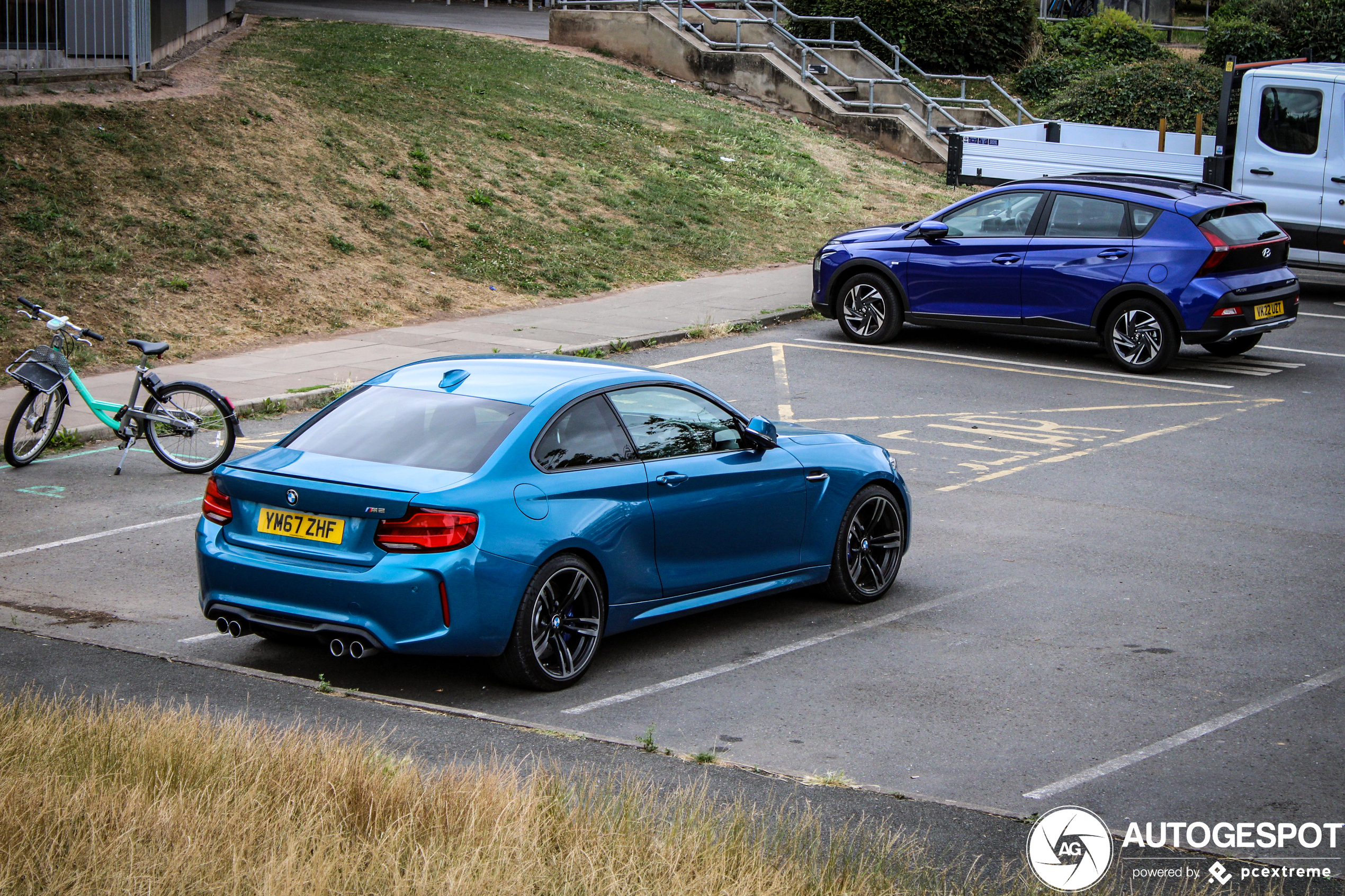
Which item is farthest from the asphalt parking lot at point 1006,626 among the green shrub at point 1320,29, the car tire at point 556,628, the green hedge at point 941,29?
the green shrub at point 1320,29

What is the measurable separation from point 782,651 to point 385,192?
48.7ft

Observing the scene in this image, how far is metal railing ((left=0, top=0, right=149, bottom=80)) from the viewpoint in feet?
63.8

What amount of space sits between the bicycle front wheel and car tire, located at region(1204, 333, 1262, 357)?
1028 cm

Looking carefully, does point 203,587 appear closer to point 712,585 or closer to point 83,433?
point 712,585

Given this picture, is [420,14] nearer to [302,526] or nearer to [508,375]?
[508,375]

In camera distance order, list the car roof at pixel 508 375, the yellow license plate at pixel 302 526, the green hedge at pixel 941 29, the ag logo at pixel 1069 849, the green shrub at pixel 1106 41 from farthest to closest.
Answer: the green shrub at pixel 1106 41, the green hedge at pixel 941 29, the car roof at pixel 508 375, the yellow license plate at pixel 302 526, the ag logo at pixel 1069 849

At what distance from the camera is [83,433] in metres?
12.3

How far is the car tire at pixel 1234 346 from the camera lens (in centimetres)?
1591

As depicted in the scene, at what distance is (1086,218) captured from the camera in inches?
611

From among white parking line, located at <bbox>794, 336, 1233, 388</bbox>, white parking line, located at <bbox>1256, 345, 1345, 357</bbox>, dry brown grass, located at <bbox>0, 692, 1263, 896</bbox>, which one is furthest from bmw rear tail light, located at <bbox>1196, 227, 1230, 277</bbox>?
dry brown grass, located at <bbox>0, 692, 1263, 896</bbox>

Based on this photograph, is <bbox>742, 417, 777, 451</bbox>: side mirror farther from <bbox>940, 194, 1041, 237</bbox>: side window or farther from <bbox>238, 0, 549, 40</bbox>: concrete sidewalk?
<bbox>238, 0, 549, 40</bbox>: concrete sidewalk

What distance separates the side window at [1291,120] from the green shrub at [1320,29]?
58.6 ft

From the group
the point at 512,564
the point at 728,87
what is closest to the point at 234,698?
the point at 512,564

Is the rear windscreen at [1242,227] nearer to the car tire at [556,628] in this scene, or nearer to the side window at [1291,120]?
the side window at [1291,120]
